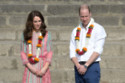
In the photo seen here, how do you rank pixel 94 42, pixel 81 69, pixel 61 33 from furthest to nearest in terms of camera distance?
1. pixel 61 33
2. pixel 94 42
3. pixel 81 69

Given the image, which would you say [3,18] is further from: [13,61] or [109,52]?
[109,52]

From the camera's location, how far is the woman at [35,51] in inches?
155

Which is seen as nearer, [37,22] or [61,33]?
[37,22]

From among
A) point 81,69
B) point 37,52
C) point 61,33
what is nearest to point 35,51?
point 37,52

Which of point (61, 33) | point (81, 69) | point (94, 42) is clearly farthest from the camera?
point (61, 33)

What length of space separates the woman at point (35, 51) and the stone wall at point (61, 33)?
191 centimetres

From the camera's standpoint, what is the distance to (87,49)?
3.92 meters

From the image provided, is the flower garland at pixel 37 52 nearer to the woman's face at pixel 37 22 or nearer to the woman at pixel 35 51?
the woman at pixel 35 51

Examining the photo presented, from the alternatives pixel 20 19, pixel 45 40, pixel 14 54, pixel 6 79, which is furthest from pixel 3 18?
pixel 45 40

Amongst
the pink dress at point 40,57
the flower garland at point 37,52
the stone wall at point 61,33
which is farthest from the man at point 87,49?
the stone wall at point 61,33

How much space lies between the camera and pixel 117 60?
590 cm

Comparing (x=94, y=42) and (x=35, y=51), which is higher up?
(x=94, y=42)

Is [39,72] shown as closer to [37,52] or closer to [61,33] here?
[37,52]

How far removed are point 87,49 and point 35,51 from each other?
72 centimetres
